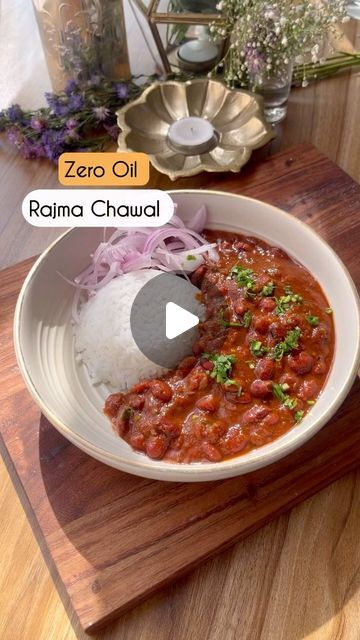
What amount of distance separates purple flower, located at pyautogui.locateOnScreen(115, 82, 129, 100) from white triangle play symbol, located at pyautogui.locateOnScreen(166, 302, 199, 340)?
0.98 metres

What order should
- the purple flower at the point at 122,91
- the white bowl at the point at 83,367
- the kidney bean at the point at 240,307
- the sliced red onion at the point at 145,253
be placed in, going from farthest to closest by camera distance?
the purple flower at the point at 122,91 < the sliced red onion at the point at 145,253 < the kidney bean at the point at 240,307 < the white bowl at the point at 83,367

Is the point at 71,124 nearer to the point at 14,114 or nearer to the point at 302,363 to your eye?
the point at 14,114

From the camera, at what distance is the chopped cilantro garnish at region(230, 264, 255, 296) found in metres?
1.48

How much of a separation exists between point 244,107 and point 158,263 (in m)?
0.74

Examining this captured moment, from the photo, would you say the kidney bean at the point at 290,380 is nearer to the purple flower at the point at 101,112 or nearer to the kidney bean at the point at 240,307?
the kidney bean at the point at 240,307

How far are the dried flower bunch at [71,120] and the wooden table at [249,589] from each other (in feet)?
3.90

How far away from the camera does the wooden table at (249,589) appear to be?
3.76 feet

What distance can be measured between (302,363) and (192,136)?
928 millimetres

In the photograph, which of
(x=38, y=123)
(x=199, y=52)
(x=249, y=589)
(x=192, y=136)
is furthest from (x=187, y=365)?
(x=199, y=52)

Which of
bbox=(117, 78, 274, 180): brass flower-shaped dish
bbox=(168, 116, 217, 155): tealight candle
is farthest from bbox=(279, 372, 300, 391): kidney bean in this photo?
A: bbox=(168, 116, 217, 155): tealight candle

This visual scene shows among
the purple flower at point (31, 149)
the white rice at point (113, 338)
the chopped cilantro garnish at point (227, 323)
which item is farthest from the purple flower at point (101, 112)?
the chopped cilantro garnish at point (227, 323)

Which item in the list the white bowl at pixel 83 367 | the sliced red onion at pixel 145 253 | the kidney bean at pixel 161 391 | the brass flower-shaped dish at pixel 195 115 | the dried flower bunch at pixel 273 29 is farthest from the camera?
the brass flower-shaped dish at pixel 195 115

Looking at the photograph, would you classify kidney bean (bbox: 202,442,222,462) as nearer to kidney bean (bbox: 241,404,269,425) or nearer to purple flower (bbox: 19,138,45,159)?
Answer: kidney bean (bbox: 241,404,269,425)

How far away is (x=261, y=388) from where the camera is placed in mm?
1296
